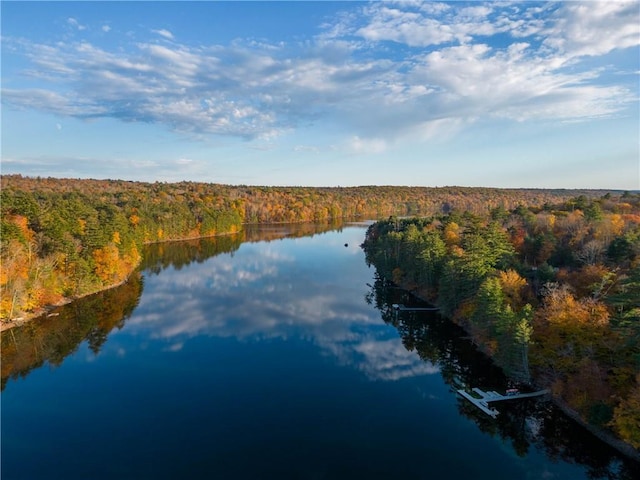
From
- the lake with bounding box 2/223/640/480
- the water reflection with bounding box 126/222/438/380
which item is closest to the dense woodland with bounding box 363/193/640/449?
the lake with bounding box 2/223/640/480

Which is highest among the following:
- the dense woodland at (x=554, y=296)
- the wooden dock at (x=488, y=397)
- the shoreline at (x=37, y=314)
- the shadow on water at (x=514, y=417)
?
the dense woodland at (x=554, y=296)

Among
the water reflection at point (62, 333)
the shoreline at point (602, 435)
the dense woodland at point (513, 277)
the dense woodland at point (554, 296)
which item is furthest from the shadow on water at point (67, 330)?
the shoreline at point (602, 435)

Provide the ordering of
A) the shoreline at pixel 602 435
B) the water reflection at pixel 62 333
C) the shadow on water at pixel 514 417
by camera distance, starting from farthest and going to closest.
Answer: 1. the water reflection at pixel 62 333
2. the shadow on water at pixel 514 417
3. the shoreline at pixel 602 435

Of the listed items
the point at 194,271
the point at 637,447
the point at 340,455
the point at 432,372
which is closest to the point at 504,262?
the point at 432,372

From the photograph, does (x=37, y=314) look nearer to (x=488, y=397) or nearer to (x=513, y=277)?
(x=488, y=397)

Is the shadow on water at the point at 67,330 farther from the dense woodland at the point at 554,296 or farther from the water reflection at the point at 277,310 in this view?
the dense woodland at the point at 554,296

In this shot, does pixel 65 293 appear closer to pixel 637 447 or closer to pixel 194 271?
pixel 194 271
